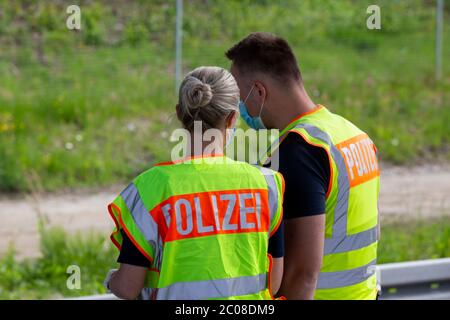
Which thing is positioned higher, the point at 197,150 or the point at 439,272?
the point at 197,150

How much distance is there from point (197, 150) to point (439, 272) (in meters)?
2.79

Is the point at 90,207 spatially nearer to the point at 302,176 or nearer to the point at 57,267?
the point at 57,267

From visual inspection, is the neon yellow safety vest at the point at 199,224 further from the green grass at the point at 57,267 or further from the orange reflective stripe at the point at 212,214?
the green grass at the point at 57,267

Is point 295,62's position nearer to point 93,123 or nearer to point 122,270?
point 122,270

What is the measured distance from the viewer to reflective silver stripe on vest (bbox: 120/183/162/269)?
9.80ft

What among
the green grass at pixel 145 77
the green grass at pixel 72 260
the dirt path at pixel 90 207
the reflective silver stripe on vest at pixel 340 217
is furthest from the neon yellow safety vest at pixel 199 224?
the green grass at pixel 145 77

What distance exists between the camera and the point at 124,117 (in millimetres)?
11273

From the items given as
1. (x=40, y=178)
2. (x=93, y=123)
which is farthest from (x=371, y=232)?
(x=93, y=123)

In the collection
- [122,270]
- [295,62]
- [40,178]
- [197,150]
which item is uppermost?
[295,62]

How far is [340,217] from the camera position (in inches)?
136

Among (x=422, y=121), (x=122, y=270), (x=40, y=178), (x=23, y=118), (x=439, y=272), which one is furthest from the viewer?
(x=422, y=121)

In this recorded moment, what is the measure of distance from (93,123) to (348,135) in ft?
25.4

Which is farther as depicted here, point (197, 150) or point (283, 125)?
point (283, 125)
